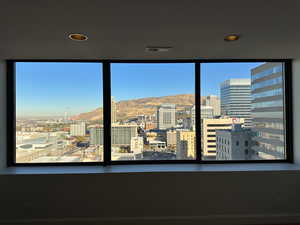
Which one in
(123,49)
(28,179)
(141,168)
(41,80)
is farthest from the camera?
(41,80)

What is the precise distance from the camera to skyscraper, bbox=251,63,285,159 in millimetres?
2705

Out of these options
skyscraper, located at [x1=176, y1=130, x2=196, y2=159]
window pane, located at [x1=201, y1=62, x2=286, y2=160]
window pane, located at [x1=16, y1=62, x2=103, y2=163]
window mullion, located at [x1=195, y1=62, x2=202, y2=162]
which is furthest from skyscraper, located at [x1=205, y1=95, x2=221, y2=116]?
window pane, located at [x1=16, y1=62, x2=103, y2=163]

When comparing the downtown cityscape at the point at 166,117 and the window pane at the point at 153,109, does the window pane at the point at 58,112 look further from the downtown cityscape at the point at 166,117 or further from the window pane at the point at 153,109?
the window pane at the point at 153,109

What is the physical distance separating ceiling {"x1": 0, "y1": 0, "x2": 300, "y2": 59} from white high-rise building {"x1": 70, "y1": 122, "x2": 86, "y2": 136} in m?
0.94

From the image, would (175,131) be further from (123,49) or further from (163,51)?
(123,49)

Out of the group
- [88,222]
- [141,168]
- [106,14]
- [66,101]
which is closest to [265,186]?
[141,168]

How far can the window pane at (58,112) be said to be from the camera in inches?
105

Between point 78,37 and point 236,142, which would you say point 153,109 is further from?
point 78,37

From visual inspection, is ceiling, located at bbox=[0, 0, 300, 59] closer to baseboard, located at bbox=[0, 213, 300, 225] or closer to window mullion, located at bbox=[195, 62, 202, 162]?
window mullion, located at bbox=[195, 62, 202, 162]

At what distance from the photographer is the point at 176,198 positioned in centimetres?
231

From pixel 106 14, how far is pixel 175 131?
5.96 ft

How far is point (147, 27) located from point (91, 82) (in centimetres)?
141

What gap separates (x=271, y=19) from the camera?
145 centimetres

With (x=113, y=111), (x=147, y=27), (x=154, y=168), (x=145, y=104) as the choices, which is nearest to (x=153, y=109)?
(x=145, y=104)
